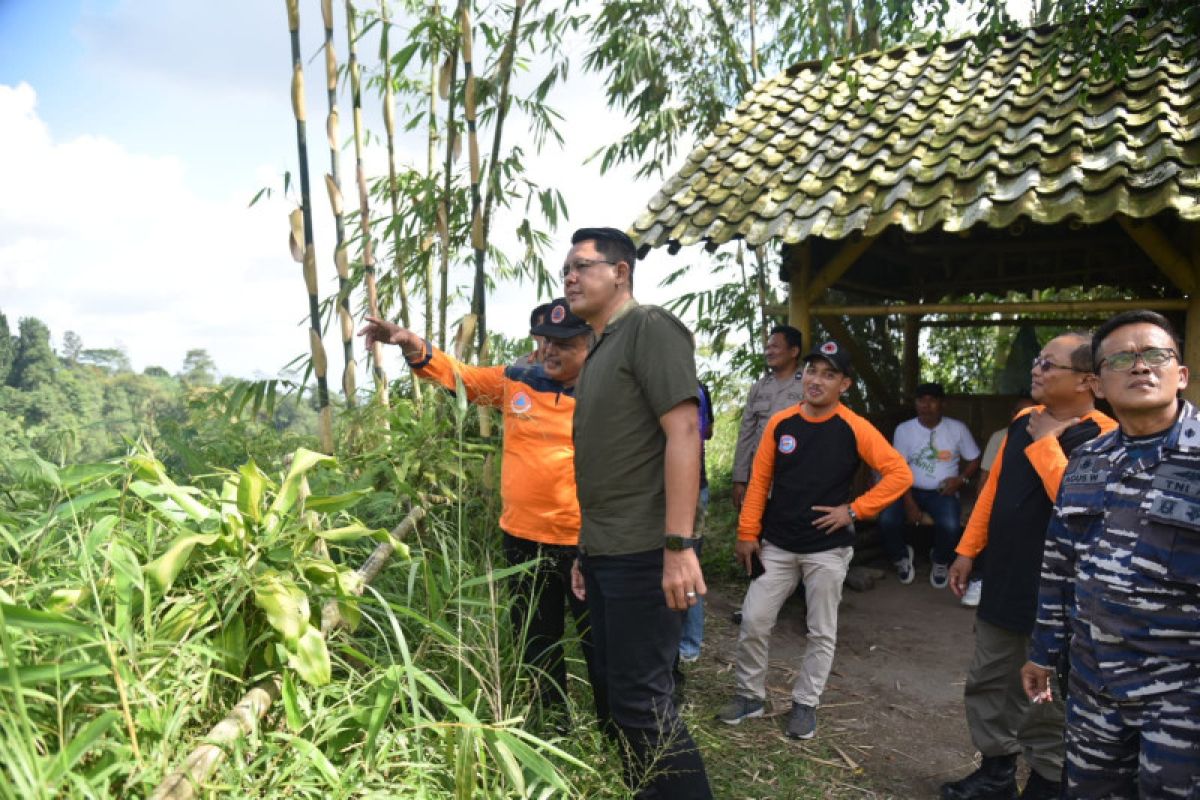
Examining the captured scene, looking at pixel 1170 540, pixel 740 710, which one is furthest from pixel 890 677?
pixel 1170 540

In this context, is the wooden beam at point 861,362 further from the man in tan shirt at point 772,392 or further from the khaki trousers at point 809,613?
the khaki trousers at point 809,613

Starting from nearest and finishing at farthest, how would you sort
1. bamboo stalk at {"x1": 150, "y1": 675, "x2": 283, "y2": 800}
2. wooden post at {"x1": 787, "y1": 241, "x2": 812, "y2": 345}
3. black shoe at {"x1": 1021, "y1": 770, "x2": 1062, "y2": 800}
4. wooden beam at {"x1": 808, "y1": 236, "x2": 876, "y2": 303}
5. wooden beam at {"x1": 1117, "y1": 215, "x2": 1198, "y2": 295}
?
bamboo stalk at {"x1": 150, "y1": 675, "x2": 283, "y2": 800} → black shoe at {"x1": 1021, "y1": 770, "x2": 1062, "y2": 800} → wooden beam at {"x1": 1117, "y1": 215, "x2": 1198, "y2": 295} → wooden beam at {"x1": 808, "y1": 236, "x2": 876, "y2": 303} → wooden post at {"x1": 787, "y1": 241, "x2": 812, "y2": 345}

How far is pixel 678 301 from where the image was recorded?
25.5 ft

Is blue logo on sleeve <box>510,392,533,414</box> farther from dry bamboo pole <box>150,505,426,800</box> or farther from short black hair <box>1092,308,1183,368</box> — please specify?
short black hair <box>1092,308,1183,368</box>

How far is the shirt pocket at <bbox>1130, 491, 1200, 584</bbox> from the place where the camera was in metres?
1.99

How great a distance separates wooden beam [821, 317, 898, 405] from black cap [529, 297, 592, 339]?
360 centimetres

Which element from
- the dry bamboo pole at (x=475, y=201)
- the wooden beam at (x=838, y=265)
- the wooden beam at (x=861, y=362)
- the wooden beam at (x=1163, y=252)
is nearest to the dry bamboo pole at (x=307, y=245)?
the dry bamboo pole at (x=475, y=201)

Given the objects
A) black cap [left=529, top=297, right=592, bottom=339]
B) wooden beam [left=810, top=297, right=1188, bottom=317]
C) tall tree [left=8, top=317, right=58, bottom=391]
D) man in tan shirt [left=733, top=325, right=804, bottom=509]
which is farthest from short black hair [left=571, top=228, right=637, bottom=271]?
tall tree [left=8, top=317, right=58, bottom=391]

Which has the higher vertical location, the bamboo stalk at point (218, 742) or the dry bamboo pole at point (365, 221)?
the dry bamboo pole at point (365, 221)

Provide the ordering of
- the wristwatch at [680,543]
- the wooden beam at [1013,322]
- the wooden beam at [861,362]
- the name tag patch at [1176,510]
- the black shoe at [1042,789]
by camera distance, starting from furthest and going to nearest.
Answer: the wooden beam at [1013,322]
the wooden beam at [861,362]
the black shoe at [1042,789]
the wristwatch at [680,543]
the name tag patch at [1176,510]

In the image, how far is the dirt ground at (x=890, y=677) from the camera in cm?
359

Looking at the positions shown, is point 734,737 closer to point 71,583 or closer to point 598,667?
point 598,667

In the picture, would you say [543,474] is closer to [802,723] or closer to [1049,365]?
[802,723]

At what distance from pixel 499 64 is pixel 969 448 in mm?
4533
